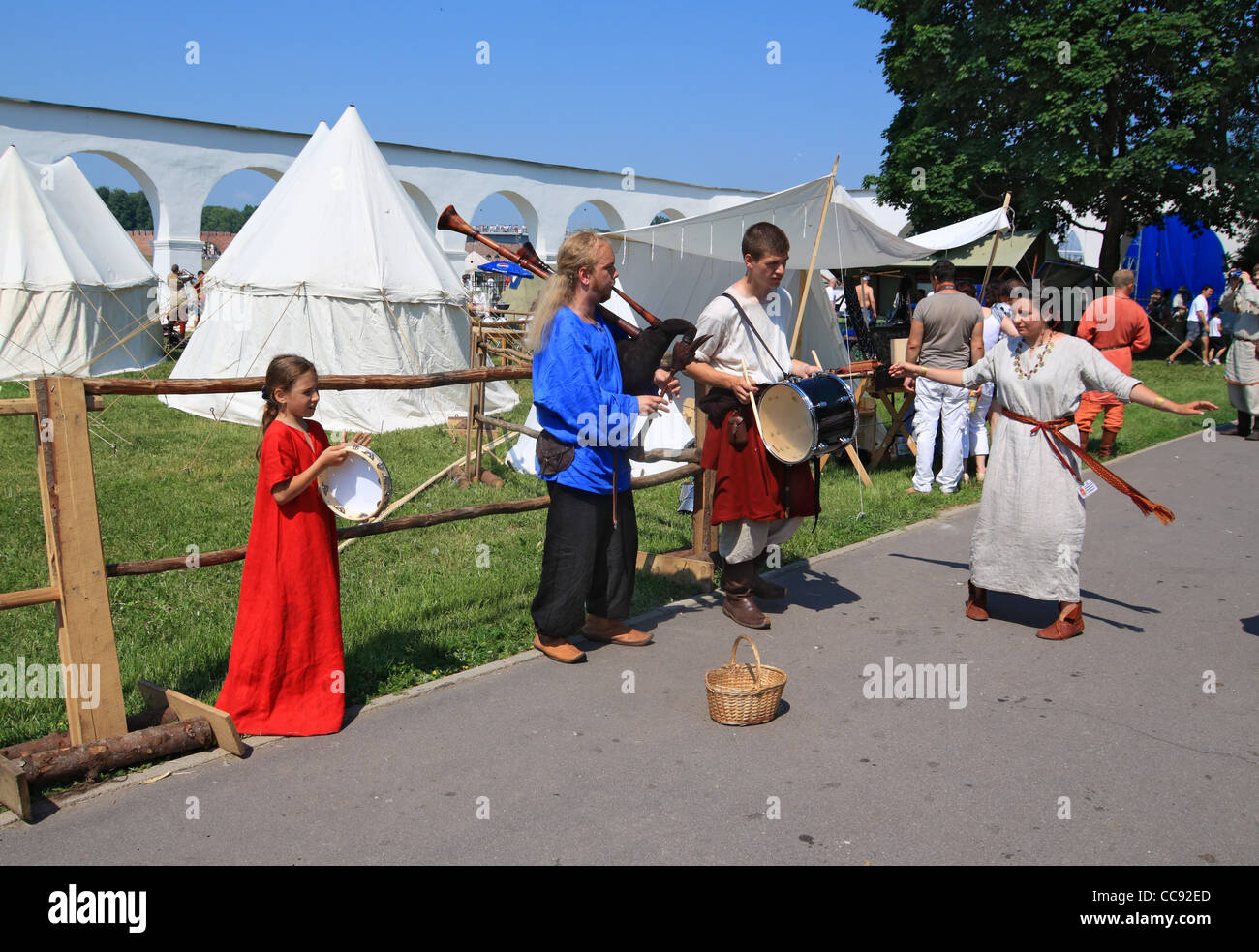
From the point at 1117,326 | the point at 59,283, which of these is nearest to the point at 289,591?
the point at 1117,326

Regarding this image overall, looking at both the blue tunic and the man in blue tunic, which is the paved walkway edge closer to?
the man in blue tunic

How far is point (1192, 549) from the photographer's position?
7320 mm

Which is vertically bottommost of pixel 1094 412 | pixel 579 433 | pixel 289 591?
pixel 289 591

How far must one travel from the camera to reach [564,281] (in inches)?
187

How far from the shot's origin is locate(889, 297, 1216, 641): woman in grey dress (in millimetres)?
5262

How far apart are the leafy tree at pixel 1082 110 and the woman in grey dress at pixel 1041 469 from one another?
17.8 m

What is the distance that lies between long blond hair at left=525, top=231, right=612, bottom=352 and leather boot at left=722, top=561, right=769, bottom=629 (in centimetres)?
172

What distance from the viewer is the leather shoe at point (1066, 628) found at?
5320mm

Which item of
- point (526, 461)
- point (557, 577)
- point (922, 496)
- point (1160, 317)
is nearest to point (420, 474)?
point (526, 461)

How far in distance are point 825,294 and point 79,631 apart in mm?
8750

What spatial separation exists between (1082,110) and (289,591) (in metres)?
21.5

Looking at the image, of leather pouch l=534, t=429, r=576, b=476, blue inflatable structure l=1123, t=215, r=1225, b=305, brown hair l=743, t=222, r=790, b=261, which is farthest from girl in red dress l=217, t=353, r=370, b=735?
blue inflatable structure l=1123, t=215, r=1225, b=305

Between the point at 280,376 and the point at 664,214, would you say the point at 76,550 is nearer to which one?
the point at 280,376

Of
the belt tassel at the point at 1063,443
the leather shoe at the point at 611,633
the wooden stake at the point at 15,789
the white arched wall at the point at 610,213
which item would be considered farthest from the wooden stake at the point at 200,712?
the white arched wall at the point at 610,213
